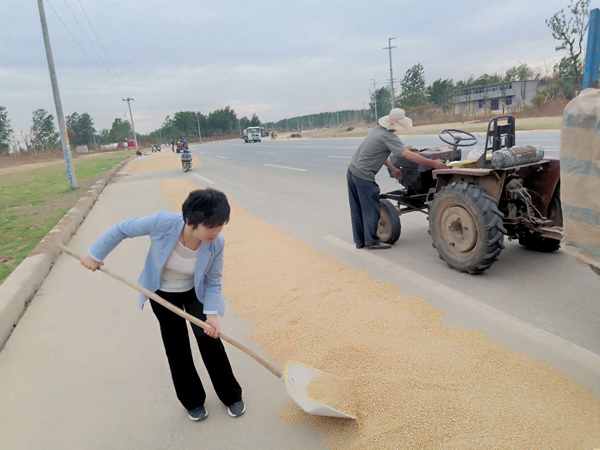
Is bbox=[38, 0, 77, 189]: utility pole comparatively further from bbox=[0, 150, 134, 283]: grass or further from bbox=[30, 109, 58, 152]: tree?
bbox=[30, 109, 58, 152]: tree

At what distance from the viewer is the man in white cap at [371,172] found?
17.1 feet

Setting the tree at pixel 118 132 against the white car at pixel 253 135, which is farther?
the tree at pixel 118 132

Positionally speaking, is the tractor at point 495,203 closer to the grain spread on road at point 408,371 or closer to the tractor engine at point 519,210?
the tractor engine at point 519,210

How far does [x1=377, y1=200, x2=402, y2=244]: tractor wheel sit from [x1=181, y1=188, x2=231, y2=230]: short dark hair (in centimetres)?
379

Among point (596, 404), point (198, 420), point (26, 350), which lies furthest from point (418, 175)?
point (26, 350)

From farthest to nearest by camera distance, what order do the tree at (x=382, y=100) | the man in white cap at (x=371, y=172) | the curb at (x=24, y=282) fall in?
the tree at (x=382, y=100), the man in white cap at (x=371, y=172), the curb at (x=24, y=282)

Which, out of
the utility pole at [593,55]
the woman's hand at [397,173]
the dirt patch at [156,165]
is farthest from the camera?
the dirt patch at [156,165]

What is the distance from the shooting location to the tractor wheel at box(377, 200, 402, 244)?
225 inches

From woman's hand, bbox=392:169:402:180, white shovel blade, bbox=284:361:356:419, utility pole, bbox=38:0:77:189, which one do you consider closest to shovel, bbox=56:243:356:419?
white shovel blade, bbox=284:361:356:419

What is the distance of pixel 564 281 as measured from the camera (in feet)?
13.7

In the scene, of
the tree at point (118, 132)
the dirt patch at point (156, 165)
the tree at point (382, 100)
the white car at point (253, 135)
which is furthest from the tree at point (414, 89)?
the tree at point (118, 132)

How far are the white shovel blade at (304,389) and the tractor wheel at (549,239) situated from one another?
131 inches

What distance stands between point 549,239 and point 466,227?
1228mm

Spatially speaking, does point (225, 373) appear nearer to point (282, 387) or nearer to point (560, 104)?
point (282, 387)
